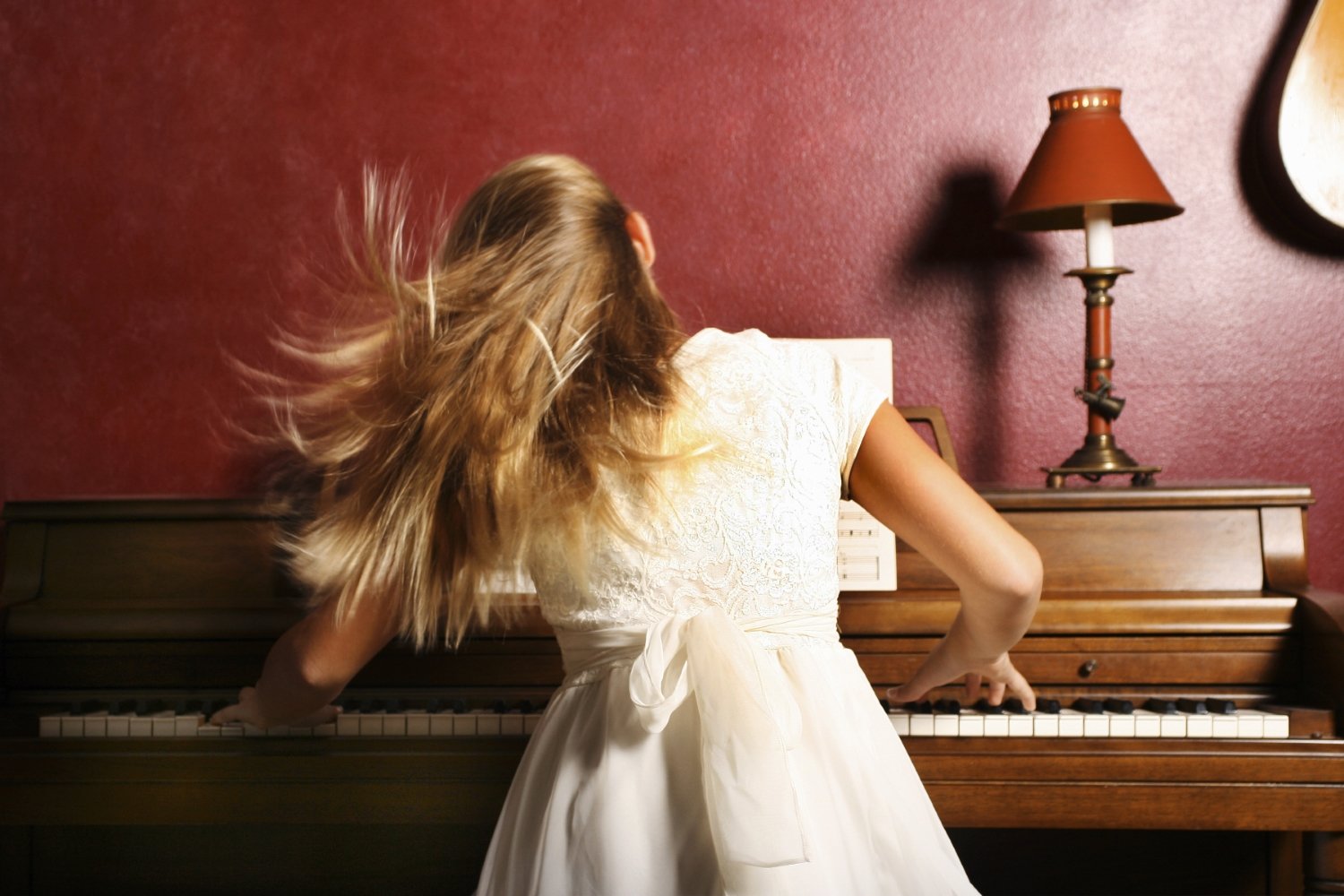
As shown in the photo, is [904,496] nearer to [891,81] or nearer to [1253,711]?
[1253,711]

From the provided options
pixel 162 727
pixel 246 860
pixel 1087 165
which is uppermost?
pixel 1087 165

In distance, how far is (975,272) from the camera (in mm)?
2525

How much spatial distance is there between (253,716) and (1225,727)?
4.26ft

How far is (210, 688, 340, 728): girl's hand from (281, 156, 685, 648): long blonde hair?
0.85 feet

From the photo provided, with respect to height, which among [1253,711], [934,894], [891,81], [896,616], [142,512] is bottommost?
[934,894]

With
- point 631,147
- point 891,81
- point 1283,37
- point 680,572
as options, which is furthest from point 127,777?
point 1283,37

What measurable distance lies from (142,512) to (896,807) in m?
1.40

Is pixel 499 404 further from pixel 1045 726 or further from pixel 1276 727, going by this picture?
pixel 1276 727

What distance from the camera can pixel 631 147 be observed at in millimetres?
2559

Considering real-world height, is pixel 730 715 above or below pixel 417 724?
above

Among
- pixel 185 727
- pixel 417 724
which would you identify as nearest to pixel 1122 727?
pixel 417 724

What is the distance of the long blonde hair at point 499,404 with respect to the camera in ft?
3.87

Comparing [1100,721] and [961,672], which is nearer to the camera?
[961,672]

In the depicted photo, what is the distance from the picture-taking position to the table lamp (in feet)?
7.03
